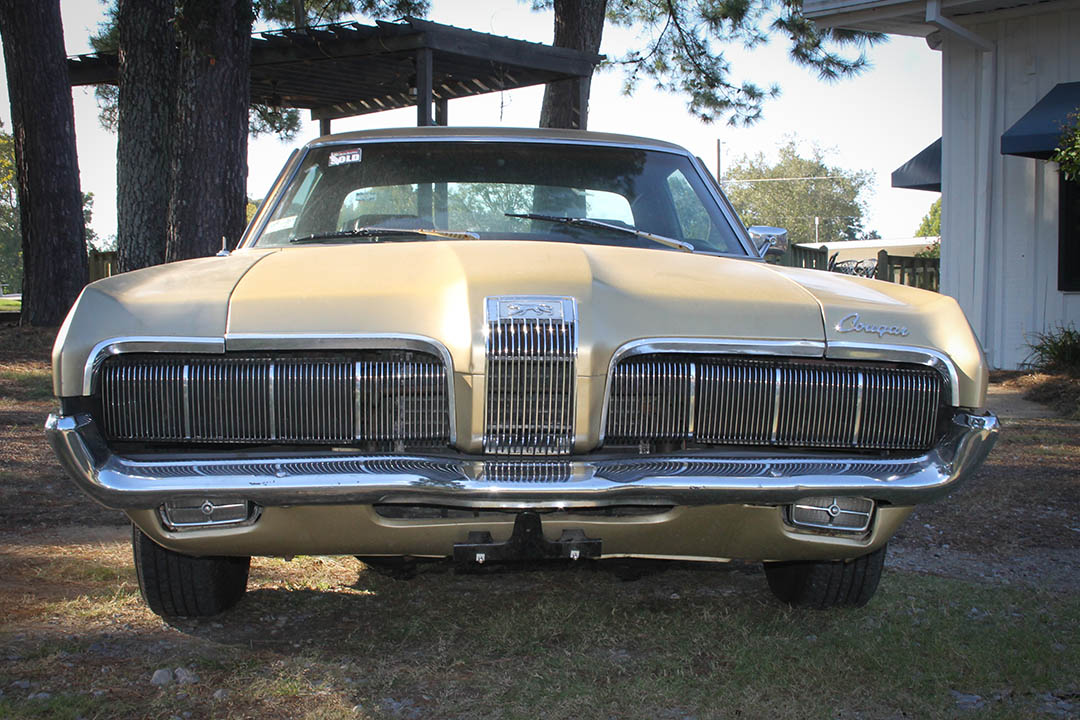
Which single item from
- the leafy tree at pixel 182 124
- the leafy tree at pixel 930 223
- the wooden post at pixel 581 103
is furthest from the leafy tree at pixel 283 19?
the leafy tree at pixel 930 223

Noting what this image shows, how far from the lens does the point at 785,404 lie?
2.74 meters

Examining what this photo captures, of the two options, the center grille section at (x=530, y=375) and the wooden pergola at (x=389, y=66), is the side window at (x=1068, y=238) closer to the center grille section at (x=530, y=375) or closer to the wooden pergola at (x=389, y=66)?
the wooden pergola at (x=389, y=66)

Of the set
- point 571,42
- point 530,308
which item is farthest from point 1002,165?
point 530,308

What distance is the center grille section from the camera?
100 inches

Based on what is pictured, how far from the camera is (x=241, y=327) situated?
8.59 ft

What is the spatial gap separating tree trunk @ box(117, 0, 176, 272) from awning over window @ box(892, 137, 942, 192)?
869cm

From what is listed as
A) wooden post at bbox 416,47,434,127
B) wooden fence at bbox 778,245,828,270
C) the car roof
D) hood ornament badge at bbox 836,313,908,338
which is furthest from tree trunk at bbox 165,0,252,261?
wooden fence at bbox 778,245,828,270

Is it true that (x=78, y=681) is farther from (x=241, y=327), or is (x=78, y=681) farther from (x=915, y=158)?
(x=915, y=158)

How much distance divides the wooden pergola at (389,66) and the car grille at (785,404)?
856 cm

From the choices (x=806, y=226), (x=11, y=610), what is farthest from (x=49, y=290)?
(x=806, y=226)

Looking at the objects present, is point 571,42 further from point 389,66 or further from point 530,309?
point 530,309

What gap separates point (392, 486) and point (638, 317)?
2.45 ft

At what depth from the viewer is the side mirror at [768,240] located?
4145 mm

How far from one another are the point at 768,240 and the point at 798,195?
271 ft
